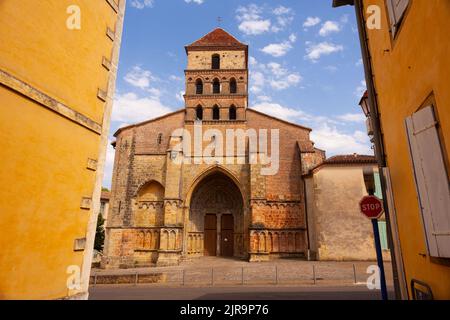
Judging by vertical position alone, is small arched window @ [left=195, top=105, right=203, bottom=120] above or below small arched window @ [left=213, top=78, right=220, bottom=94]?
below

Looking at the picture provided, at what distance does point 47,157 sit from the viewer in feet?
13.3

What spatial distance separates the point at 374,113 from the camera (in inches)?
203

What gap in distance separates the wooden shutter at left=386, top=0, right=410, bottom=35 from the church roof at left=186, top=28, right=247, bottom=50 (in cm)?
2184

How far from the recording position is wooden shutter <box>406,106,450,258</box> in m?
2.66

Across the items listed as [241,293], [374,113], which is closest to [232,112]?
[241,293]

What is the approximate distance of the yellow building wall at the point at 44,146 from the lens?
137 inches

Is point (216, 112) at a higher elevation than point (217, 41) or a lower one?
lower

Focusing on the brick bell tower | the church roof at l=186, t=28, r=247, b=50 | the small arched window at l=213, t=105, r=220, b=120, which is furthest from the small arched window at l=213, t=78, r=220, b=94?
the church roof at l=186, t=28, r=247, b=50

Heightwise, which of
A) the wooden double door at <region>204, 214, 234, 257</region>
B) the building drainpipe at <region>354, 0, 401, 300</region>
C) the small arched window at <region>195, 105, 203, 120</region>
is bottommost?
the wooden double door at <region>204, 214, 234, 257</region>

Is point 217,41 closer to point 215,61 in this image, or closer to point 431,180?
point 215,61

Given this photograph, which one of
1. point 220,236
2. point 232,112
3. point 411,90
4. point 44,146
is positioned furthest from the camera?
point 232,112

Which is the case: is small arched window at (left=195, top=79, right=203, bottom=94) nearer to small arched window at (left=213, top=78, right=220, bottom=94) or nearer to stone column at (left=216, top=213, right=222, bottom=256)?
small arched window at (left=213, top=78, right=220, bottom=94)

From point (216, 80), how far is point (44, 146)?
20.7 m
